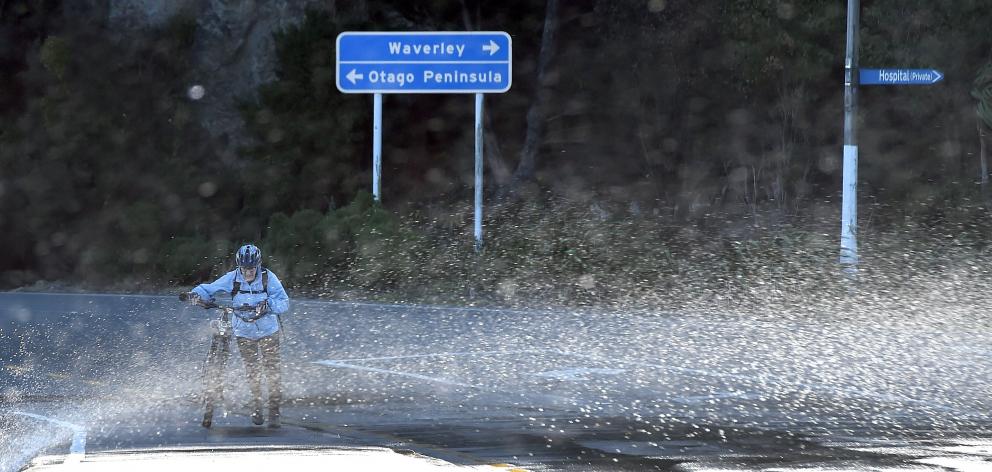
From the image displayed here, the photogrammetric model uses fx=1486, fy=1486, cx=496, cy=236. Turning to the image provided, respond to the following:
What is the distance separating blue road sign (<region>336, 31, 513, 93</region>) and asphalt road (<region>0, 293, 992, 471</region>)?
7995 millimetres

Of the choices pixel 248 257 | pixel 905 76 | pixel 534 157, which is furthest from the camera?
pixel 534 157

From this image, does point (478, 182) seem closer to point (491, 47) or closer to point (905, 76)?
point (491, 47)

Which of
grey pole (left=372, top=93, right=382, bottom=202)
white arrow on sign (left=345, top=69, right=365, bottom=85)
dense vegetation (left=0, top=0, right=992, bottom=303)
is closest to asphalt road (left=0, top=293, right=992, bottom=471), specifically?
dense vegetation (left=0, top=0, right=992, bottom=303)

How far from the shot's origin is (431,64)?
29375 millimetres

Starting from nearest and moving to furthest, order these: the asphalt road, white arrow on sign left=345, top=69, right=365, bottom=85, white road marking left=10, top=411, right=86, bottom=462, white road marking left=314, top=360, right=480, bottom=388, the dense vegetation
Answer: white road marking left=10, top=411, right=86, bottom=462, the asphalt road, white road marking left=314, top=360, right=480, bottom=388, the dense vegetation, white arrow on sign left=345, top=69, right=365, bottom=85

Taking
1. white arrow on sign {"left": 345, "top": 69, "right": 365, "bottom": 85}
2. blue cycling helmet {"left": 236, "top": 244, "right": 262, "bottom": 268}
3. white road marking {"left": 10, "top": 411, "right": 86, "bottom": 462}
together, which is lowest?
white road marking {"left": 10, "top": 411, "right": 86, "bottom": 462}

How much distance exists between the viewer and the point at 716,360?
15.8m

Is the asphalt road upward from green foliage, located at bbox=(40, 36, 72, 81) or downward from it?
downward

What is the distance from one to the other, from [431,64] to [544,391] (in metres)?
16.7

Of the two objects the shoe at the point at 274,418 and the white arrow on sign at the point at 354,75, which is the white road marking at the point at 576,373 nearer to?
the shoe at the point at 274,418

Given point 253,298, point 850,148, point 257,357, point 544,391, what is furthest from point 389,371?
point 850,148

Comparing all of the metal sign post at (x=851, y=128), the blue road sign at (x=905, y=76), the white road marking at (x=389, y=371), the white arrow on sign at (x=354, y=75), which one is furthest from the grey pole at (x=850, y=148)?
the white arrow on sign at (x=354, y=75)

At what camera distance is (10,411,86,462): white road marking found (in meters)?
9.57

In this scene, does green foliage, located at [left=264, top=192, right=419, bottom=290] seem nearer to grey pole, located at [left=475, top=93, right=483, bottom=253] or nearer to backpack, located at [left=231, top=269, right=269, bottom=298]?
grey pole, located at [left=475, top=93, right=483, bottom=253]
